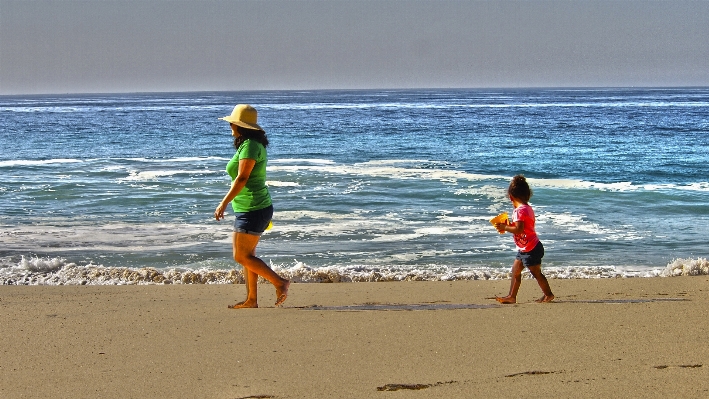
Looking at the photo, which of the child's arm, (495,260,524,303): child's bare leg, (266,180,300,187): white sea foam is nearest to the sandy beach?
(495,260,524,303): child's bare leg

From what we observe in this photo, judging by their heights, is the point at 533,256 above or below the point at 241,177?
below

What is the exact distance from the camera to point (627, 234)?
11.1 m

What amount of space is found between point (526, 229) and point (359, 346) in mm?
1990

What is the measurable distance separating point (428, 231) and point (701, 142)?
23.3m

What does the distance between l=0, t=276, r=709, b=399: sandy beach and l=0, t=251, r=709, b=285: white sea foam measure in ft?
4.38

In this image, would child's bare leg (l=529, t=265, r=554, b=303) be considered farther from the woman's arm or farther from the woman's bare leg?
the woman's arm

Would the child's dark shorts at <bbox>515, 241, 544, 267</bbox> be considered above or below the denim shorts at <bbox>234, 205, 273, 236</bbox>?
below

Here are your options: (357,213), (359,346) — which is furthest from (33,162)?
(359,346)

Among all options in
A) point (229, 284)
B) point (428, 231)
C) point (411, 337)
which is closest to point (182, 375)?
point (411, 337)

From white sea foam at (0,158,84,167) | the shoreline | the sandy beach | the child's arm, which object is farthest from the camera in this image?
white sea foam at (0,158,84,167)

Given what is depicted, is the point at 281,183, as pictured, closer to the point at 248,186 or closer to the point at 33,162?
the point at 33,162

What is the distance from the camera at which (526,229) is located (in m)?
6.15

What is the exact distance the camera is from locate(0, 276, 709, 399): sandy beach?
4031 mm

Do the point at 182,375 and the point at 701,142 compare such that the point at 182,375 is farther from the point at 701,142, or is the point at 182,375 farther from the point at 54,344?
the point at 701,142
